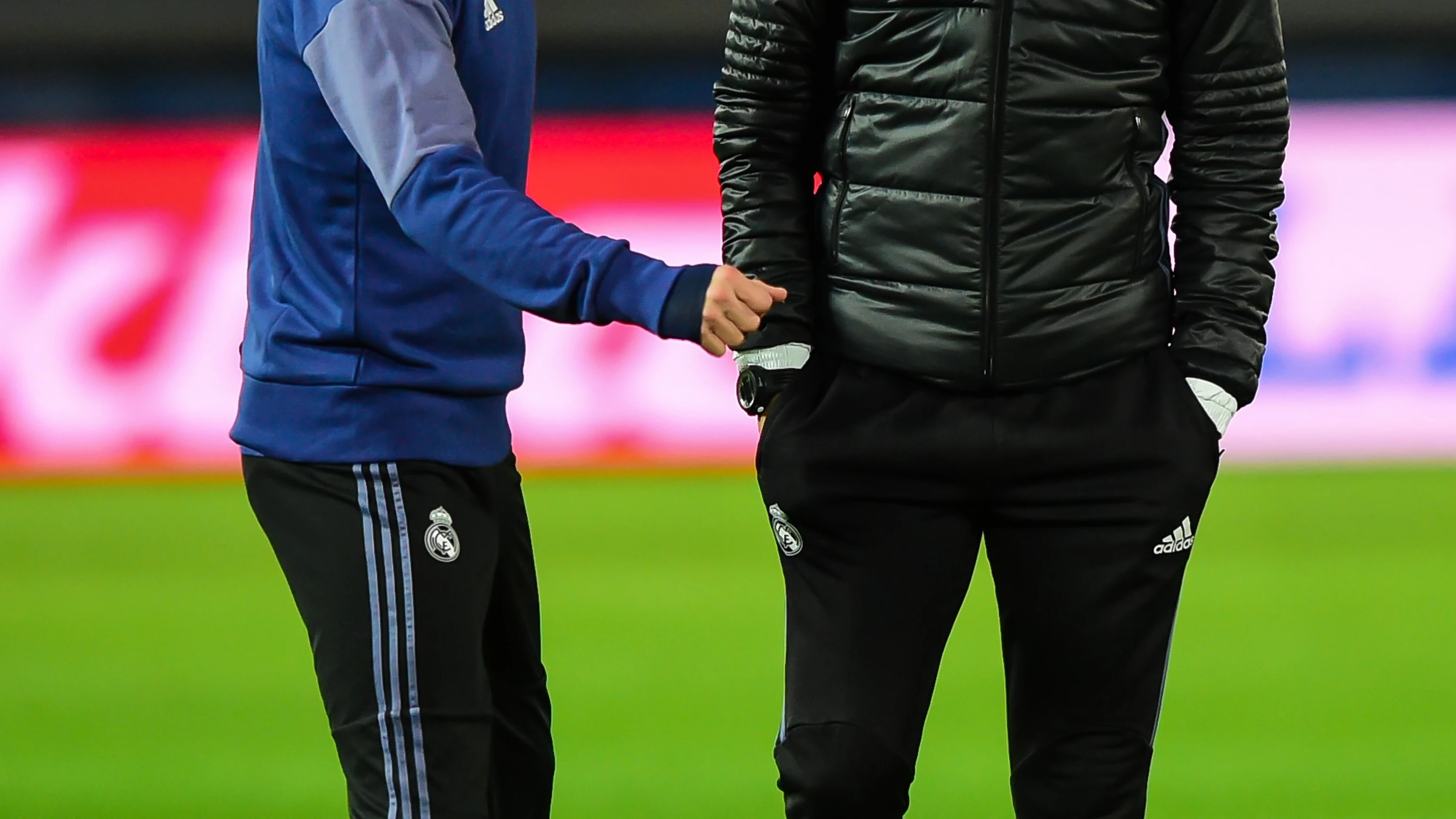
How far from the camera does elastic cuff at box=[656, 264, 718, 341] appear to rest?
1748 mm

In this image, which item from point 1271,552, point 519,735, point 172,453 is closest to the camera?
point 519,735

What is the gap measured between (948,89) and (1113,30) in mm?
195

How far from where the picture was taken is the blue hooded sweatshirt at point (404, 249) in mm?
1773

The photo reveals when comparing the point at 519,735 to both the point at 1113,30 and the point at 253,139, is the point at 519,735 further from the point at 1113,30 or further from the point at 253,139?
the point at 253,139

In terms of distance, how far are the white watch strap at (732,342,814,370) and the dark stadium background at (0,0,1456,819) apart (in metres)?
1.35

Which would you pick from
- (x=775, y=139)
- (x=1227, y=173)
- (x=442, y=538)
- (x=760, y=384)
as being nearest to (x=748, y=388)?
(x=760, y=384)

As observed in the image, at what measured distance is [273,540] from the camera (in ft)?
6.77

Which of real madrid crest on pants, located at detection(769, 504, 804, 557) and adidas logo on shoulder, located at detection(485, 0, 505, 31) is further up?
adidas logo on shoulder, located at detection(485, 0, 505, 31)

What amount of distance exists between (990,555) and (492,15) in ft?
2.78

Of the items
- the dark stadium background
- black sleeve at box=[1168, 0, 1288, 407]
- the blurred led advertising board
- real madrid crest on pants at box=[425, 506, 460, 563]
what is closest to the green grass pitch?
the dark stadium background

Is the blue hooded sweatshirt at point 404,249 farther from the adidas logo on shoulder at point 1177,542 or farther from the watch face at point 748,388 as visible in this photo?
the adidas logo on shoulder at point 1177,542

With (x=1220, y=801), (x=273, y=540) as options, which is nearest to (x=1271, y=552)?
(x=1220, y=801)

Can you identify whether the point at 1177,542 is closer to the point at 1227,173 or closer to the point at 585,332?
the point at 1227,173

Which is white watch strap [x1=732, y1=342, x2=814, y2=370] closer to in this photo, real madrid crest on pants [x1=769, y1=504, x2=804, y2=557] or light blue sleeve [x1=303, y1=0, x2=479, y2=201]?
real madrid crest on pants [x1=769, y1=504, x2=804, y2=557]
